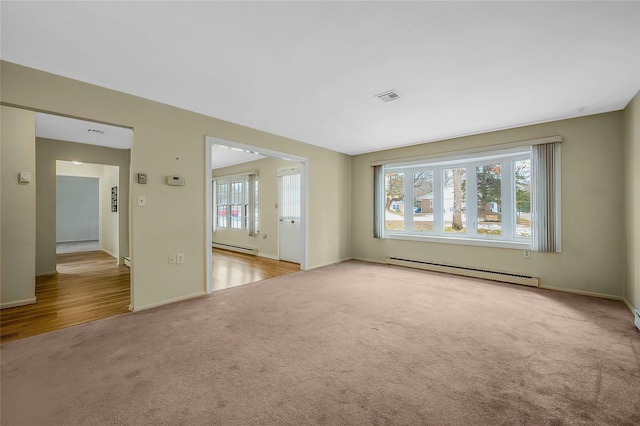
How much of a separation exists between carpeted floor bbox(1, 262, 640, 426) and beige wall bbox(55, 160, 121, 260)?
5061 mm

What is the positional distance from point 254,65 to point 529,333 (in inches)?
142

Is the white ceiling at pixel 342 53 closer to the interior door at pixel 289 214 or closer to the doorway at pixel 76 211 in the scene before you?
the interior door at pixel 289 214

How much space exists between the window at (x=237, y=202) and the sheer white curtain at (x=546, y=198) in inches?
229

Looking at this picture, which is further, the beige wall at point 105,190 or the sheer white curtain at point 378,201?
the beige wall at point 105,190

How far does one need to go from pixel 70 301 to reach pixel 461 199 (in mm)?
6218

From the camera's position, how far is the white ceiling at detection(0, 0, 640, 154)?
1.82m

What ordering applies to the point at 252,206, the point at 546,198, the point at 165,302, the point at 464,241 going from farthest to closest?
the point at 252,206
the point at 464,241
the point at 546,198
the point at 165,302

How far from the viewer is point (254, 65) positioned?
2.48 m

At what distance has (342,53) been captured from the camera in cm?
228

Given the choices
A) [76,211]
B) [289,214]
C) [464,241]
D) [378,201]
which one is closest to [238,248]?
[289,214]

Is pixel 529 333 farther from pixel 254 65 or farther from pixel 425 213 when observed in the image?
pixel 254 65

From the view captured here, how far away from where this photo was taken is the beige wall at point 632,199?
3.06 meters

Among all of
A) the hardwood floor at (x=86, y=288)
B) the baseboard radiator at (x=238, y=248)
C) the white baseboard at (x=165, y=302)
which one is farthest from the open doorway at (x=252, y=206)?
the white baseboard at (x=165, y=302)

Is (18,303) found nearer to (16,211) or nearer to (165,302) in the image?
(16,211)
